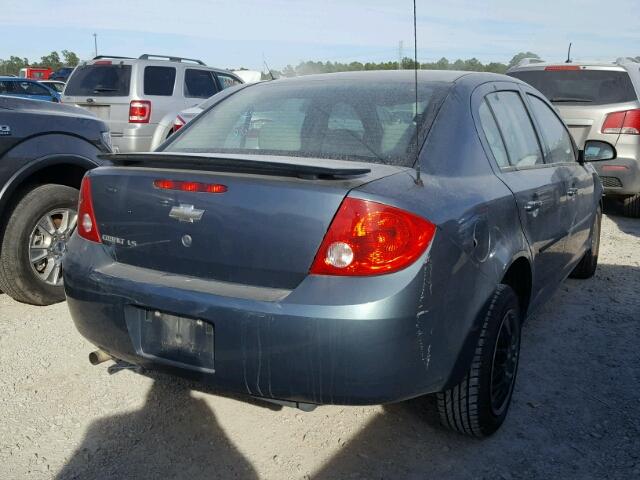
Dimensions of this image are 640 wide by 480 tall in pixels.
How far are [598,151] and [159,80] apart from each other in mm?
8170

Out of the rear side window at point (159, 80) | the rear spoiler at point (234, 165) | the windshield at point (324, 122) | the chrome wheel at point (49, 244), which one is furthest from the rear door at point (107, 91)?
the rear spoiler at point (234, 165)

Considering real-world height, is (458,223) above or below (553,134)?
below

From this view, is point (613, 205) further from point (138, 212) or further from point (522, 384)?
point (138, 212)

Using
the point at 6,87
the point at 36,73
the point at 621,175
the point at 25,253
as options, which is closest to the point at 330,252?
the point at 25,253

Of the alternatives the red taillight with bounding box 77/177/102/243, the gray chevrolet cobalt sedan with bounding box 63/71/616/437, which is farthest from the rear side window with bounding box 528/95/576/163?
the red taillight with bounding box 77/177/102/243

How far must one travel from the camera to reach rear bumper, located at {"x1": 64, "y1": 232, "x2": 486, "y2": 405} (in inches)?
87.0

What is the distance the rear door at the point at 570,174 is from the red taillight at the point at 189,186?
223cm

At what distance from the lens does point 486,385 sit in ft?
9.00

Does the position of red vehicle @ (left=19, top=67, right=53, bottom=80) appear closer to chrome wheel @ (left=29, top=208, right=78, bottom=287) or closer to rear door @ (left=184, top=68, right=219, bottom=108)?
rear door @ (left=184, top=68, right=219, bottom=108)

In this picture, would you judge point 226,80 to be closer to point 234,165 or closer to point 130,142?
point 130,142

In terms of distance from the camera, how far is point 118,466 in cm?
267

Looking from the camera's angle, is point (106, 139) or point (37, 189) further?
point (106, 139)

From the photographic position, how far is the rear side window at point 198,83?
452 inches

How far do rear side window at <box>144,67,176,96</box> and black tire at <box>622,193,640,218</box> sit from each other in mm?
7242
